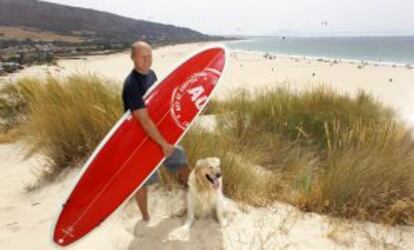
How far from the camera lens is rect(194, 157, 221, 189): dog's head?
3.16 meters

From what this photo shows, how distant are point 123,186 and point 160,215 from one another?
51 cm

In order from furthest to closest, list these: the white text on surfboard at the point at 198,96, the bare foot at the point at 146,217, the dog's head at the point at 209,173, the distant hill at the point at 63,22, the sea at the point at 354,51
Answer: the distant hill at the point at 63,22 < the sea at the point at 354,51 < the white text on surfboard at the point at 198,96 < the bare foot at the point at 146,217 < the dog's head at the point at 209,173

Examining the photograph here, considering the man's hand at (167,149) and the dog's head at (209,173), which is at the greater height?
the man's hand at (167,149)

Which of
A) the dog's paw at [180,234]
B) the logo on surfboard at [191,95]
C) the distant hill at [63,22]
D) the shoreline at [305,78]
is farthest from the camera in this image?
the distant hill at [63,22]

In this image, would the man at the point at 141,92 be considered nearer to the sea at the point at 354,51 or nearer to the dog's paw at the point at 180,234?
the dog's paw at the point at 180,234

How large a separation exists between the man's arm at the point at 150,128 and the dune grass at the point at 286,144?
792 mm

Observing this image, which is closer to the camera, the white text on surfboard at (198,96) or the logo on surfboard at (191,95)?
the logo on surfboard at (191,95)

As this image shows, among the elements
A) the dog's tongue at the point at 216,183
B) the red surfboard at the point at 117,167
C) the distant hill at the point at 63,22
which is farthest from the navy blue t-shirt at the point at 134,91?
the distant hill at the point at 63,22

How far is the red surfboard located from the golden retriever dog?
12.3 inches

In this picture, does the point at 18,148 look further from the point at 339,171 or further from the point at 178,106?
the point at 339,171

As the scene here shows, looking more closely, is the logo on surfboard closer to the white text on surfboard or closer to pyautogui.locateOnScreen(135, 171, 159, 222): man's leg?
the white text on surfboard

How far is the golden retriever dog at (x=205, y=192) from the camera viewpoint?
3.18m

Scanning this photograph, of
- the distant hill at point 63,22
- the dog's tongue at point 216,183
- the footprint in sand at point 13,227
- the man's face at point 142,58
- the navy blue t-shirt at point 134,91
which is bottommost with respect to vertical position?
the distant hill at point 63,22

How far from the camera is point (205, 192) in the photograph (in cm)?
337
